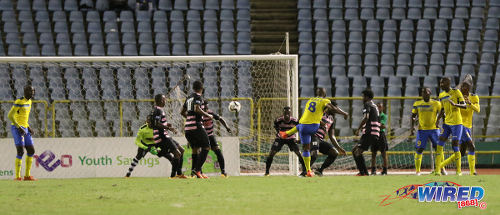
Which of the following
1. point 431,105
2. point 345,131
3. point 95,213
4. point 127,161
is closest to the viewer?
point 95,213

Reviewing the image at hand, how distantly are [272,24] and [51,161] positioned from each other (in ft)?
31.9

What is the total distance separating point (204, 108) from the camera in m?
13.2

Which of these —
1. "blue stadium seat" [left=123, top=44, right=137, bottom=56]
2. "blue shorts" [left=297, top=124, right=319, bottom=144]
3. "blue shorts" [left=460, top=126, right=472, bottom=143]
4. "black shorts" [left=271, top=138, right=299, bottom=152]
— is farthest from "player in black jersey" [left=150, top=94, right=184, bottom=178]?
"blue stadium seat" [left=123, top=44, right=137, bottom=56]

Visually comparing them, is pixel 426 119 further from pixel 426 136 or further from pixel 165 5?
pixel 165 5

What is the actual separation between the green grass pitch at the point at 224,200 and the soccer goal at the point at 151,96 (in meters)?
6.17

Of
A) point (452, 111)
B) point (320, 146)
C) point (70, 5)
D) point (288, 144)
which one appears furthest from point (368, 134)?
point (70, 5)

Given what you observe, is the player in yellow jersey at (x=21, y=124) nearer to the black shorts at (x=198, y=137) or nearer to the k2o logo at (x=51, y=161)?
the k2o logo at (x=51, y=161)

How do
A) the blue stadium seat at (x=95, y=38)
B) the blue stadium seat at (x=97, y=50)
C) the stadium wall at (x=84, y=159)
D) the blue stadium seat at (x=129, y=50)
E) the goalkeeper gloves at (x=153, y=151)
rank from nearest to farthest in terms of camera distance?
the goalkeeper gloves at (x=153, y=151), the stadium wall at (x=84, y=159), the blue stadium seat at (x=97, y=50), the blue stadium seat at (x=129, y=50), the blue stadium seat at (x=95, y=38)

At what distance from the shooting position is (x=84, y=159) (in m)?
15.9

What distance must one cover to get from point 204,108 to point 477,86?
1039 cm

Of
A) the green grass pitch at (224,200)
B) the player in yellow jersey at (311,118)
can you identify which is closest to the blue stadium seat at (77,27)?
the player in yellow jersey at (311,118)

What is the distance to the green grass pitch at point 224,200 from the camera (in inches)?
257

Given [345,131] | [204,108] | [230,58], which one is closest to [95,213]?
[204,108]

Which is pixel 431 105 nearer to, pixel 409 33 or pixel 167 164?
pixel 167 164
